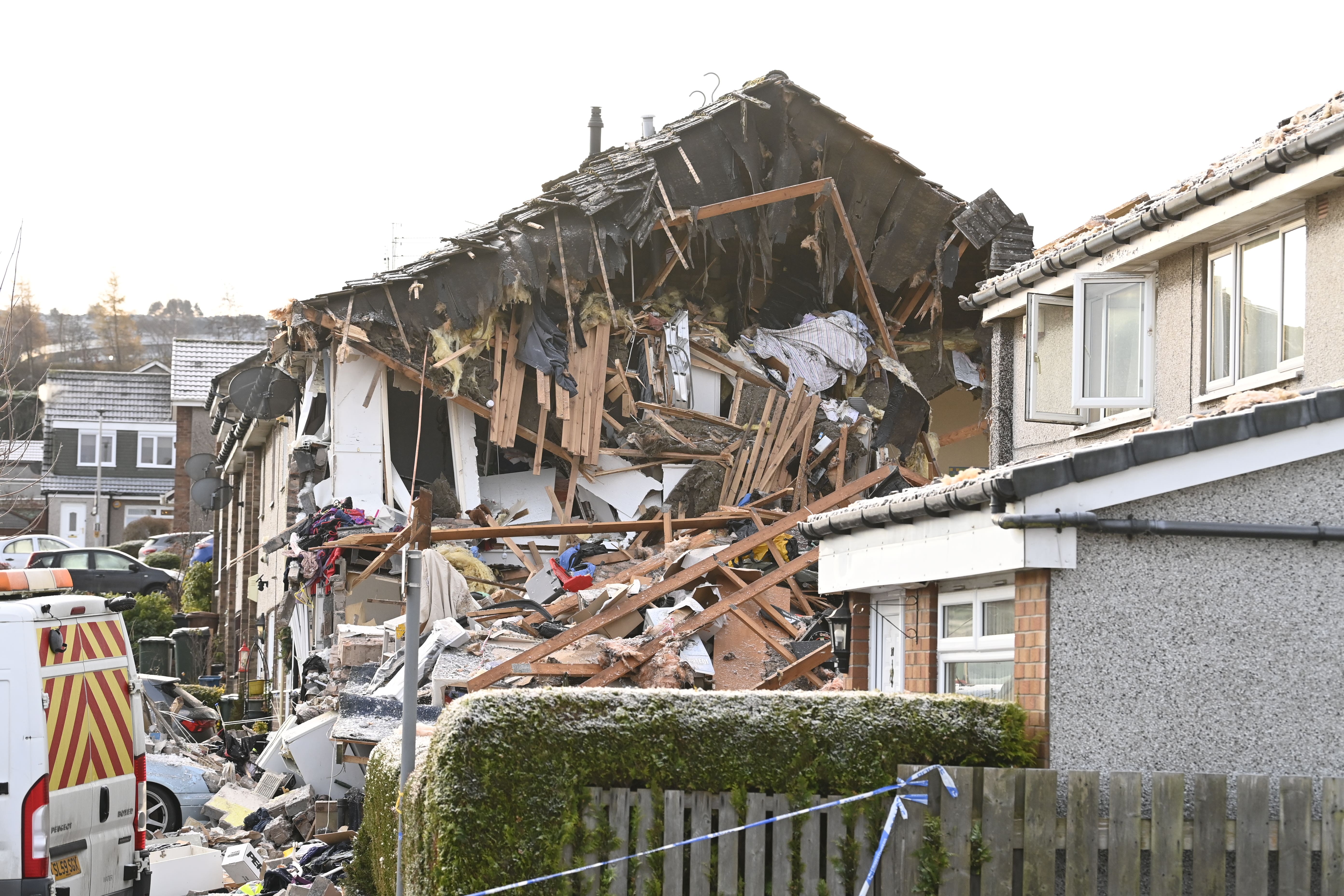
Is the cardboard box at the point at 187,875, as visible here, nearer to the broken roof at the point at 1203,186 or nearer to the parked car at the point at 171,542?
the broken roof at the point at 1203,186

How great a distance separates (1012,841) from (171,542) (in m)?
50.2

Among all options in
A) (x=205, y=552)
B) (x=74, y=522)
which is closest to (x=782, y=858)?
(x=205, y=552)

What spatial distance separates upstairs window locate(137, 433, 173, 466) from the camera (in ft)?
213

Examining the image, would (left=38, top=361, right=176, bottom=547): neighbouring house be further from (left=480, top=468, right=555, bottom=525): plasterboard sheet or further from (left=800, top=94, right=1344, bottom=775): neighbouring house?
(left=800, top=94, right=1344, bottom=775): neighbouring house

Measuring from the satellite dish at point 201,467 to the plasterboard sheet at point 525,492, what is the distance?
46.6 feet

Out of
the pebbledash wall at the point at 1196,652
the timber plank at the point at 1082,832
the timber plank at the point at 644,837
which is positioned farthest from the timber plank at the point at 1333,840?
the timber plank at the point at 644,837

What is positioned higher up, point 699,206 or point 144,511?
point 699,206

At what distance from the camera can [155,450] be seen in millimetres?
65250

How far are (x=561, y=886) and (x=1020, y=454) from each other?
29.8ft

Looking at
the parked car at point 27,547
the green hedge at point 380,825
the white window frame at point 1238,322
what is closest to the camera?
the green hedge at point 380,825

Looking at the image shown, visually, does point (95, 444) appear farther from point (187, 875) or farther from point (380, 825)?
point (380, 825)

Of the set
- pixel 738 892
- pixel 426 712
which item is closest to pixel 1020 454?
pixel 426 712

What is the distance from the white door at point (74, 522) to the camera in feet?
203

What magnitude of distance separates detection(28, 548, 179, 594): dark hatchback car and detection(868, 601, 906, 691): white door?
25.4 metres
